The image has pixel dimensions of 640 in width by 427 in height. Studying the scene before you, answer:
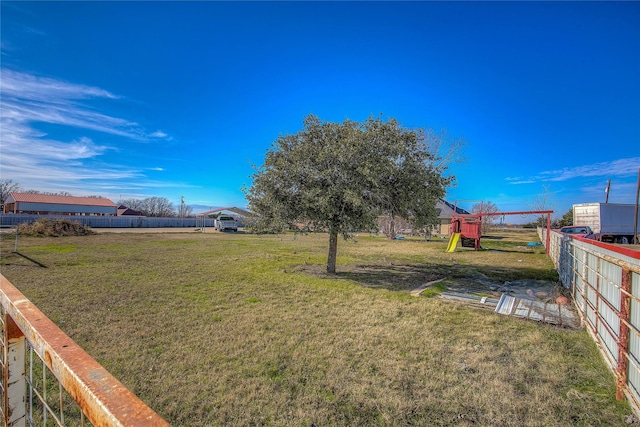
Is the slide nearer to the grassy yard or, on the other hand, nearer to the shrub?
the grassy yard

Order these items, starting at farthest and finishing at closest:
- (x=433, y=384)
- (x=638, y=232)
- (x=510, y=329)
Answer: (x=638, y=232)
(x=510, y=329)
(x=433, y=384)

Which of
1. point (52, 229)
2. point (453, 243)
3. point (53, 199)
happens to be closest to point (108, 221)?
point (52, 229)

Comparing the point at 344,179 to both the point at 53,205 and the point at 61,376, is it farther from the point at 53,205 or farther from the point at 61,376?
the point at 53,205

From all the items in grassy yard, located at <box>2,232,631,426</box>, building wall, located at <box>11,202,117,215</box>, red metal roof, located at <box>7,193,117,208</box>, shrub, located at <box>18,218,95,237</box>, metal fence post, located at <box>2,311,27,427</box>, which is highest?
red metal roof, located at <box>7,193,117,208</box>

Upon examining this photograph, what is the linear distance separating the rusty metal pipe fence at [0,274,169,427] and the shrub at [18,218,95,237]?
2537 cm

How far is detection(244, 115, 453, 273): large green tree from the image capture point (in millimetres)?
8750

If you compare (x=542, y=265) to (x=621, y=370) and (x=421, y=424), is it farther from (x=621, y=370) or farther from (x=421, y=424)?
(x=421, y=424)

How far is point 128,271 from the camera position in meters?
9.62

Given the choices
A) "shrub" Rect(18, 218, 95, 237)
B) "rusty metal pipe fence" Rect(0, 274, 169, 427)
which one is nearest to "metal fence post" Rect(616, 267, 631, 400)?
"rusty metal pipe fence" Rect(0, 274, 169, 427)

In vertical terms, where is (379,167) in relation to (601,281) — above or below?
above

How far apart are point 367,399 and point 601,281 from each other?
384cm

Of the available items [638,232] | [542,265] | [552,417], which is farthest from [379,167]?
[638,232]

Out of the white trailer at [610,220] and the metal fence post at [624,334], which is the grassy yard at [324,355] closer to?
the metal fence post at [624,334]

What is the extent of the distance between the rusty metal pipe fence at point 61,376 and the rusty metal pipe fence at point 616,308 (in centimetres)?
407
